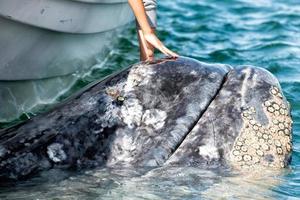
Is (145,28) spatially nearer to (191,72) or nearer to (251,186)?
(191,72)

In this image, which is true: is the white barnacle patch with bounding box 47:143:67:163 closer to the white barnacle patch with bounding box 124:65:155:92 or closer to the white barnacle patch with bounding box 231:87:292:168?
the white barnacle patch with bounding box 124:65:155:92

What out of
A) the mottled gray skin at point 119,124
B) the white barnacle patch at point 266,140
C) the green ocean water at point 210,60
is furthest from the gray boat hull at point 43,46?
the white barnacle patch at point 266,140

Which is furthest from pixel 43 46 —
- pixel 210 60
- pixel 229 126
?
pixel 210 60

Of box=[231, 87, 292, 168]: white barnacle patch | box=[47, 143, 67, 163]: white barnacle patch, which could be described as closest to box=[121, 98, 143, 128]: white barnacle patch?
box=[47, 143, 67, 163]: white barnacle patch

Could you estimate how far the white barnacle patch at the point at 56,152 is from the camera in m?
5.98

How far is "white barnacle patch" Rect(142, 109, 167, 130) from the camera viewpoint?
6.10m

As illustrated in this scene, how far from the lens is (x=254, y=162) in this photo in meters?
6.10

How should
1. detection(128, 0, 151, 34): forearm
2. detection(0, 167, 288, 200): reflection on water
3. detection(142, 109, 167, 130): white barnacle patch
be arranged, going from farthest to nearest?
detection(128, 0, 151, 34): forearm, detection(142, 109, 167, 130): white barnacle patch, detection(0, 167, 288, 200): reflection on water

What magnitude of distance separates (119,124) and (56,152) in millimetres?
507

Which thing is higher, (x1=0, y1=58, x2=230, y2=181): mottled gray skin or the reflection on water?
(x1=0, y1=58, x2=230, y2=181): mottled gray skin

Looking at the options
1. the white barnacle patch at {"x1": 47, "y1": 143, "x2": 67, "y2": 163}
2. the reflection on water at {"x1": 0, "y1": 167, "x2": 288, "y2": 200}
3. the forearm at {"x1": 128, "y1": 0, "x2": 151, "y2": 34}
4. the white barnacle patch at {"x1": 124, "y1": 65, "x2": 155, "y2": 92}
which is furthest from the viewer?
the forearm at {"x1": 128, "y1": 0, "x2": 151, "y2": 34}

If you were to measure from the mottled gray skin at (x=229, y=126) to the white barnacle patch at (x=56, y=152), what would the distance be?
766 millimetres

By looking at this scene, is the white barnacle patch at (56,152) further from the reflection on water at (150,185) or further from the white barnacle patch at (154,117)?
the white barnacle patch at (154,117)

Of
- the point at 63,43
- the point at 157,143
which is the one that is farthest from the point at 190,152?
the point at 63,43
